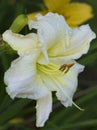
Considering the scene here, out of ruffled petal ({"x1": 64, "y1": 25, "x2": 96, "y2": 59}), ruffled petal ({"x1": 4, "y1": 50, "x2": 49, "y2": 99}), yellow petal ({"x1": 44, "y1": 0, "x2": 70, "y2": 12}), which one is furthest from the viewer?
yellow petal ({"x1": 44, "y1": 0, "x2": 70, "y2": 12})

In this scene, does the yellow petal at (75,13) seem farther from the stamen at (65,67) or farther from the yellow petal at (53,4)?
the stamen at (65,67)

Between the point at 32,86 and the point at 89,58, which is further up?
the point at 32,86

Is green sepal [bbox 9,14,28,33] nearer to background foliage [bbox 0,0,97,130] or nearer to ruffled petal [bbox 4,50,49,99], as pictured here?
ruffled petal [bbox 4,50,49,99]

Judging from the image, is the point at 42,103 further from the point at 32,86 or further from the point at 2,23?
the point at 2,23

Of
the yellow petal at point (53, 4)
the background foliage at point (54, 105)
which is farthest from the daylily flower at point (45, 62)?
the yellow petal at point (53, 4)

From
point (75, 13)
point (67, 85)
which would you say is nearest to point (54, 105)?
point (75, 13)

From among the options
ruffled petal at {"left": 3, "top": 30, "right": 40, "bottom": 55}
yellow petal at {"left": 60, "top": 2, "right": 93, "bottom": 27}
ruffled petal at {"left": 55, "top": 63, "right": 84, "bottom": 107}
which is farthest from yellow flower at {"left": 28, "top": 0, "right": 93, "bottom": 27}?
ruffled petal at {"left": 3, "top": 30, "right": 40, "bottom": 55}

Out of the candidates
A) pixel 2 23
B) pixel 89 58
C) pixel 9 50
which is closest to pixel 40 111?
pixel 9 50

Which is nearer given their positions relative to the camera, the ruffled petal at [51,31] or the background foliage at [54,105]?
the ruffled petal at [51,31]
